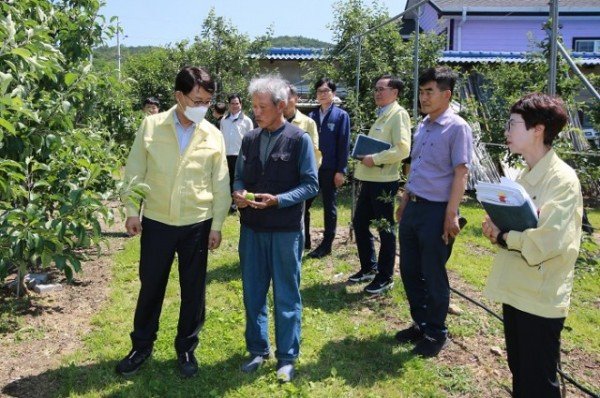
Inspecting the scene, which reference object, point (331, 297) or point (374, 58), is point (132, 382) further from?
point (374, 58)

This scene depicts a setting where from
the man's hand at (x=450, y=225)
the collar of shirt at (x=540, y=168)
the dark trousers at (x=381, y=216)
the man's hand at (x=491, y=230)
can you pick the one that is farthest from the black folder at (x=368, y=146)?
the collar of shirt at (x=540, y=168)

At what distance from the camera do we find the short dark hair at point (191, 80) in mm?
3371

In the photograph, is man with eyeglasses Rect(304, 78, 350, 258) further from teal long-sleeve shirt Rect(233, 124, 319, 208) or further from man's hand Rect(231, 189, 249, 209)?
man's hand Rect(231, 189, 249, 209)

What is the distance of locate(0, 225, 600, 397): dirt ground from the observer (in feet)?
11.6

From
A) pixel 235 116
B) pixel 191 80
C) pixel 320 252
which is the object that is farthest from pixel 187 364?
pixel 235 116

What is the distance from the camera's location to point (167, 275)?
3.56 metres

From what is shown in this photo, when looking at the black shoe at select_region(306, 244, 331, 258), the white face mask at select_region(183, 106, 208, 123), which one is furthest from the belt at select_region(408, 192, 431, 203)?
the black shoe at select_region(306, 244, 331, 258)

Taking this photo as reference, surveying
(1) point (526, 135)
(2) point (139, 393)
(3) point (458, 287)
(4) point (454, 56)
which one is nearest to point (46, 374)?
(2) point (139, 393)

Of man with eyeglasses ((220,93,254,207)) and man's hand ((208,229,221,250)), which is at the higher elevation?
man with eyeglasses ((220,93,254,207))

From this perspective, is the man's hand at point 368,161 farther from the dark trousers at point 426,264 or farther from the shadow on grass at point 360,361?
the shadow on grass at point 360,361

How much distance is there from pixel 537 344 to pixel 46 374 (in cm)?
297

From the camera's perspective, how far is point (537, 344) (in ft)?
8.36

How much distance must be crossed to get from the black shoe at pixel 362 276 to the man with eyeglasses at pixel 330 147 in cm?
90

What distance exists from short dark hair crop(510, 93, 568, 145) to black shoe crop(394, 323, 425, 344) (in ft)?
6.53
